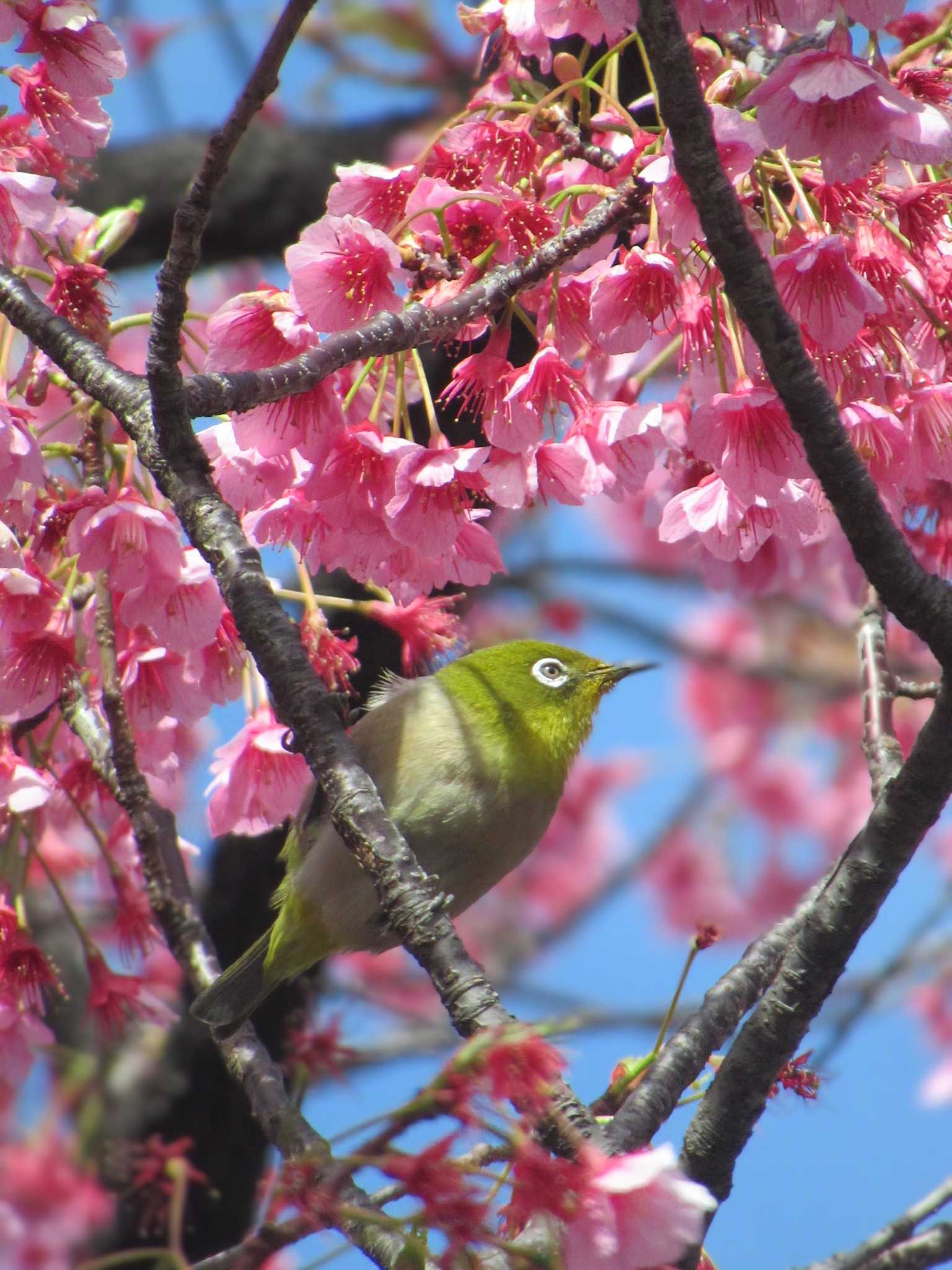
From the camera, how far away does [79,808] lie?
280 centimetres

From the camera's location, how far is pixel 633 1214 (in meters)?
1.60

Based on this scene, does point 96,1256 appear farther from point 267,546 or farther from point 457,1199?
point 457,1199

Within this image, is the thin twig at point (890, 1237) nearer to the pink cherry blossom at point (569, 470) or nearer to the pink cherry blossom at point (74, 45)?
the pink cherry blossom at point (569, 470)

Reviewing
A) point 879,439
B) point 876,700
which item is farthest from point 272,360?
point 876,700

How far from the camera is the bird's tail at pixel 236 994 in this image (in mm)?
2812

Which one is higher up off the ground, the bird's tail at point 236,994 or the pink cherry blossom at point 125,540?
the pink cherry blossom at point 125,540

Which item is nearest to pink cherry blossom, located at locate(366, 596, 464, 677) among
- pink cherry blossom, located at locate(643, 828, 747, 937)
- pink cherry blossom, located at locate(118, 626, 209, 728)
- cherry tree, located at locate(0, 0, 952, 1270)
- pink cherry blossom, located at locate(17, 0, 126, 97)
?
cherry tree, located at locate(0, 0, 952, 1270)

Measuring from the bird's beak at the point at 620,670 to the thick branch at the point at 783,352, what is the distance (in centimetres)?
167

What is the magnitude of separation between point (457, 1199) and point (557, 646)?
2187 mm

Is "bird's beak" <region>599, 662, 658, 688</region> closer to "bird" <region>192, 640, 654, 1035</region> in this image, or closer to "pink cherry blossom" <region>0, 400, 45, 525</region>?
"bird" <region>192, 640, 654, 1035</region>

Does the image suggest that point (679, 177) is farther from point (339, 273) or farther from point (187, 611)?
point (187, 611)

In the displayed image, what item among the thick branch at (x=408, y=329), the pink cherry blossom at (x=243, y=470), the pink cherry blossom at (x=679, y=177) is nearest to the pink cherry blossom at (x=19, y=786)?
the pink cherry blossom at (x=243, y=470)

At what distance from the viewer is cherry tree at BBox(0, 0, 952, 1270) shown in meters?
1.71

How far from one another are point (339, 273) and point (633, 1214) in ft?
4.64
